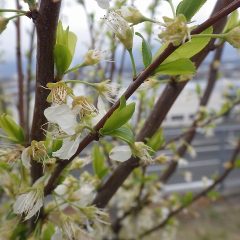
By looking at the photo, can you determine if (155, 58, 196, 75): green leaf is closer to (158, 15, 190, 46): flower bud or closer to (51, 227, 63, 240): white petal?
(158, 15, 190, 46): flower bud

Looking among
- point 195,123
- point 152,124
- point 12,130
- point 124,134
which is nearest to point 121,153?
point 124,134

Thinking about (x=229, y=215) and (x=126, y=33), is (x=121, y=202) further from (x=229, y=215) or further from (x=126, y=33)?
(x=229, y=215)

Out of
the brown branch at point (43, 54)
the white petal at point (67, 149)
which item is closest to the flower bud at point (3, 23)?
the brown branch at point (43, 54)

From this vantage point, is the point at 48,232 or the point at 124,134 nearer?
the point at 124,134

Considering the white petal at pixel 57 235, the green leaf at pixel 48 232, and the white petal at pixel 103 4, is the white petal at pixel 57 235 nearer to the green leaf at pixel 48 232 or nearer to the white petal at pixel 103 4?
the green leaf at pixel 48 232

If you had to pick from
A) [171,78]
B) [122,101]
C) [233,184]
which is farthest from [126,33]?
[233,184]

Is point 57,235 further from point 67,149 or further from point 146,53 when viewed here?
point 146,53
